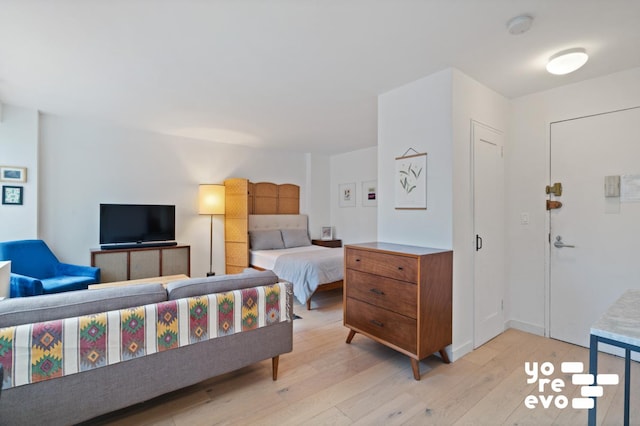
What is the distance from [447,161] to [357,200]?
11.3 ft

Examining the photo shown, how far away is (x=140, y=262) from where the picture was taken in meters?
4.10

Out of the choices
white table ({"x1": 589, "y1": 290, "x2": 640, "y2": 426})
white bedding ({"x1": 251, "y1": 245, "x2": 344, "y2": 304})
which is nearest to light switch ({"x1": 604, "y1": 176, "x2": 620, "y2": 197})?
white table ({"x1": 589, "y1": 290, "x2": 640, "y2": 426})

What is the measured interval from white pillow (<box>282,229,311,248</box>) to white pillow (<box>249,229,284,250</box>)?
0.12 m

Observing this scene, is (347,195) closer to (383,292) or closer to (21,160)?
(383,292)

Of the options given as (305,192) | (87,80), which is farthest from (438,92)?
(305,192)

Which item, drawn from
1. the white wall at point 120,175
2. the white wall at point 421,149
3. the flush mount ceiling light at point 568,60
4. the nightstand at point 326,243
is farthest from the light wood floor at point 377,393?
the nightstand at point 326,243

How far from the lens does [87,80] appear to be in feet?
9.08

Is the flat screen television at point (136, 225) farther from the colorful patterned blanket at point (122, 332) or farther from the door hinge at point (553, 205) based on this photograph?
the door hinge at point (553, 205)

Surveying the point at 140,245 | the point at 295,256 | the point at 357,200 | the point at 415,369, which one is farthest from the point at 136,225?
the point at 415,369

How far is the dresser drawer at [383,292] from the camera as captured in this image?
223 centimetres

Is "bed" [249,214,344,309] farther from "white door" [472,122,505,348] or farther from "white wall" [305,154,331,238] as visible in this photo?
"white door" [472,122,505,348]

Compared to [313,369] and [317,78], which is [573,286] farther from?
[317,78]

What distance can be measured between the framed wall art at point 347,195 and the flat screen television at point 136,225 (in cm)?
319

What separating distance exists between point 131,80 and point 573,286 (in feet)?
14.8
